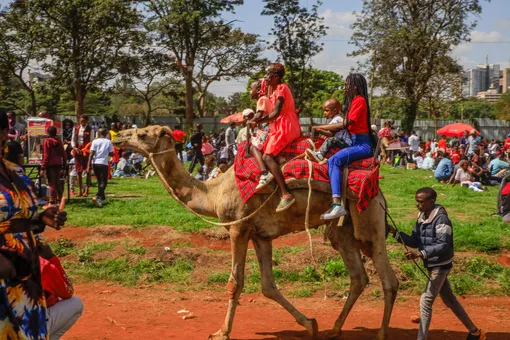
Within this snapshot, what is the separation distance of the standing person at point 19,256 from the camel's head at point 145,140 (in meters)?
3.00

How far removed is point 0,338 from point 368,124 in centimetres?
445

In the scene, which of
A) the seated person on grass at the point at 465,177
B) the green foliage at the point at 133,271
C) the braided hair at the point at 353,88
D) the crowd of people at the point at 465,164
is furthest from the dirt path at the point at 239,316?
the seated person on grass at the point at 465,177

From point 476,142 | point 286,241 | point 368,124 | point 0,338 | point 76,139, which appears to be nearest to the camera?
point 0,338

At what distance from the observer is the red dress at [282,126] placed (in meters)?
7.14

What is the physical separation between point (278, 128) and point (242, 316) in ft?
8.23

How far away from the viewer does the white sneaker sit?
672 cm

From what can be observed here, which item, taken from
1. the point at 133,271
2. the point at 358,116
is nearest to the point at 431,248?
the point at 358,116

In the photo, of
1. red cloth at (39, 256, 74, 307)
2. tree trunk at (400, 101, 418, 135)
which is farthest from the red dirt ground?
tree trunk at (400, 101, 418, 135)

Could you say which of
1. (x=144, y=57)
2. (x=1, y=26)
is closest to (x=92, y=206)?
(x=1, y=26)

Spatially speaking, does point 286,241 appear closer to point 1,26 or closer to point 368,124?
point 368,124

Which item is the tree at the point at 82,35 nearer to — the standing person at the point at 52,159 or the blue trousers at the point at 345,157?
the standing person at the point at 52,159

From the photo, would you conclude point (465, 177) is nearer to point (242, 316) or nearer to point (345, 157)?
point (242, 316)

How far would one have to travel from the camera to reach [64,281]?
4.94m

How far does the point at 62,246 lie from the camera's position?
1099 centimetres
